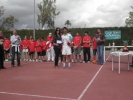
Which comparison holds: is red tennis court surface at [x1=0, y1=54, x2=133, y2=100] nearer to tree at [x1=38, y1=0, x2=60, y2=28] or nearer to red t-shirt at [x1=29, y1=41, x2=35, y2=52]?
red t-shirt at [x1=29, y1=41, x2=35, y2=52]

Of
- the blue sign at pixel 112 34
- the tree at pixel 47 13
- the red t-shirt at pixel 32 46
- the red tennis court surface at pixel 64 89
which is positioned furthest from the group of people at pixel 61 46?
the tree at pixel 47 13

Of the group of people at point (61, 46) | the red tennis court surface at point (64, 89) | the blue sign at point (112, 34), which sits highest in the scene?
the blue sign at point (112, 34)

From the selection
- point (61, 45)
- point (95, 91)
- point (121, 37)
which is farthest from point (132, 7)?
point (95, 91)

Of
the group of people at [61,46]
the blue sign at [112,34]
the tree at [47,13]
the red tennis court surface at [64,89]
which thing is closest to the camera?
the red tennis court surface at [64,89]

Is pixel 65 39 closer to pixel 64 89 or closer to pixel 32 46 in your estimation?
pixel 64 89

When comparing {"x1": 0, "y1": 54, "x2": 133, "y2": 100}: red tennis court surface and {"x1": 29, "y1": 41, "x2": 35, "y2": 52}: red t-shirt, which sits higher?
{"x1": 29, "y1": 41, "x2": 35, "y2": 52}: red t-shirt

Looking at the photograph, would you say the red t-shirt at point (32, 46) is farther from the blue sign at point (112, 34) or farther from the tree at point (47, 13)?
the tree at point (47, 13)

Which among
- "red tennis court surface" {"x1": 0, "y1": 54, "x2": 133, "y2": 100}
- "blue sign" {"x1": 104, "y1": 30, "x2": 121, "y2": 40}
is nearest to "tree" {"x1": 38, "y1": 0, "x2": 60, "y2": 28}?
"blue sign" {"x1": 104, "y1": 30, "x2": 121, "y2": 40}

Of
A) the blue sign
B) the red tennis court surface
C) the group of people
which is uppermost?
the blue sign

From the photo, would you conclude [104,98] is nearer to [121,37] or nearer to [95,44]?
[95,44]

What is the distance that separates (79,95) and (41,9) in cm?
5561

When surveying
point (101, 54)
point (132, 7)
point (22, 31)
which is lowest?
point (101, 54)

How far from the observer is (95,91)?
17.9 ft

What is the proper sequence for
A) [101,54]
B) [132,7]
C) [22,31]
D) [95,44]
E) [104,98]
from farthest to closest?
1. [132,7]
2. [22,31]
3. [95,44]
4. [101,54]
5. [104,98]
